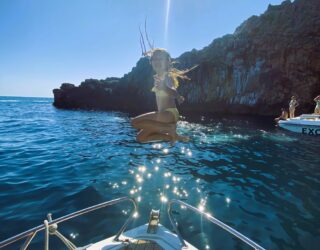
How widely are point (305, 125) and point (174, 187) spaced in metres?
20.6

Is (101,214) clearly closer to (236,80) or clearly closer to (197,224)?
(197,224)

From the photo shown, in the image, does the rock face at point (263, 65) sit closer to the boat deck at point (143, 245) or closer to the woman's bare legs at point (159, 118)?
the woman's bare legs at point (159, 118)

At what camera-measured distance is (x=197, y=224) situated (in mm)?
7035

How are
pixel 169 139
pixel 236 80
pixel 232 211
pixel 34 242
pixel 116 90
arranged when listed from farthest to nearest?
1. pixel 116 90
2. pixel 236 80
3. pixel 232 211
4. pixel 34 242
5. pixel 169 139

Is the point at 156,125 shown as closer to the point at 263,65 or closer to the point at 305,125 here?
the point at 305,125

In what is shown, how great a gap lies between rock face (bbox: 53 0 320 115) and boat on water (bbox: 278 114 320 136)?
86.7 ft

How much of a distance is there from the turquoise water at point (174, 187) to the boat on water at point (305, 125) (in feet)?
22.2

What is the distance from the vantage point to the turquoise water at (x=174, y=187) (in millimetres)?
6687

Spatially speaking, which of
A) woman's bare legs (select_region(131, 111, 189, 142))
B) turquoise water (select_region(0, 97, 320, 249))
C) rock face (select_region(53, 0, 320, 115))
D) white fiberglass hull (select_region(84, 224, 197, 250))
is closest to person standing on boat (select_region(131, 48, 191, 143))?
woman's bare legs (select_region(131, 111, 189, 142))

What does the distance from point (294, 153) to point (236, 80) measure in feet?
135

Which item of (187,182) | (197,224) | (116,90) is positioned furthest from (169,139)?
(116,90)

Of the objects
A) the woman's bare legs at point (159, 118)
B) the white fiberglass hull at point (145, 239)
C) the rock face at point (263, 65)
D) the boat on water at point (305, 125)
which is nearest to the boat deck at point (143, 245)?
the white fiberglass hull at point (145, 239)

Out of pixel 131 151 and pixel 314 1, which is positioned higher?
pixel 314 1

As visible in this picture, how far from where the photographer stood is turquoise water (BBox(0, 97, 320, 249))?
669 centimetres
